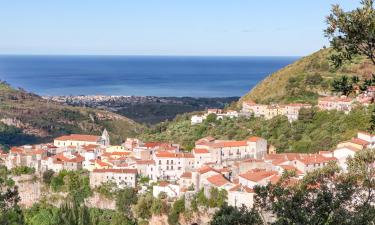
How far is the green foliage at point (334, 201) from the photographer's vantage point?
10664mm

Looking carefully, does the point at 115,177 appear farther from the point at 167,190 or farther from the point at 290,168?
the point at 290,168

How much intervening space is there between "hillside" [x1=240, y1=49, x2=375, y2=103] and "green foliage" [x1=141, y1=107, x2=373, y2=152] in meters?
6.15

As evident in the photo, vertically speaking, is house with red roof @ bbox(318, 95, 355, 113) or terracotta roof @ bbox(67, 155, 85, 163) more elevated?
house with red roof @ bbox(318, 95, 355, 113)

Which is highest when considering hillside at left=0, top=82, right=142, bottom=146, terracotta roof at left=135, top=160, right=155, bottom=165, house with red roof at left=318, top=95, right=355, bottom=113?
house with red roof at left=318, top=95, right=355, bottom=113

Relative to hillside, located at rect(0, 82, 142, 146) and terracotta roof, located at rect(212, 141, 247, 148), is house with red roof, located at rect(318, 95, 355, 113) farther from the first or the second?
hillside, located at rect(0, 82, 142, 146)

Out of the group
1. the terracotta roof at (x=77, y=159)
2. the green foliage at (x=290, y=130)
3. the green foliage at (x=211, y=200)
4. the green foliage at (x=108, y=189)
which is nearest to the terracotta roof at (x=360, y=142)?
the green foliage at (x=290, y=130)

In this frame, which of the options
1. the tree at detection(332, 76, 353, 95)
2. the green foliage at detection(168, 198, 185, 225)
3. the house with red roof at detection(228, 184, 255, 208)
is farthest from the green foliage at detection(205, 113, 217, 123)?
the tree at detection(332, 76, 353, 95)

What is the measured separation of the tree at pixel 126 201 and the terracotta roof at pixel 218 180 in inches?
190

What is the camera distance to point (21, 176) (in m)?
37.5

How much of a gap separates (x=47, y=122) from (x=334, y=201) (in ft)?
249

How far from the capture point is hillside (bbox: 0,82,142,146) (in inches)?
2975

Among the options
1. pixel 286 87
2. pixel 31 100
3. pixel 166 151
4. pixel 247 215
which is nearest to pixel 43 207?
pixel 166 151

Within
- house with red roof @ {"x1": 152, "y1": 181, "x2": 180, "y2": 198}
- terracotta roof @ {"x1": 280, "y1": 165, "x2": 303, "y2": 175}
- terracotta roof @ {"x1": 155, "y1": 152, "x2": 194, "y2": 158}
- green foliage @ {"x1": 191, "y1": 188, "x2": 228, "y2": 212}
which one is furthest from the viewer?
terracotta roof @ {"x1": 155, "y1": 152, "x2": 194, "y2": 158}

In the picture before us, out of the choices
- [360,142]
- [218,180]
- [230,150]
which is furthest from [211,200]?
[360,142]
